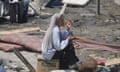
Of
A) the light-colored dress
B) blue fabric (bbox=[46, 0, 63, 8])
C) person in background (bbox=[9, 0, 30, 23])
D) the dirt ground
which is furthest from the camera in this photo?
blue fabric (bbox=[46, 0, 63, 8])

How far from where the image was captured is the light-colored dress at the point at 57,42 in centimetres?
912

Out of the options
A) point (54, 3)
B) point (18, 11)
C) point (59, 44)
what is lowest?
point (54, 3)

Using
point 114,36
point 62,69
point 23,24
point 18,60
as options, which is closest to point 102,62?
point 62,69

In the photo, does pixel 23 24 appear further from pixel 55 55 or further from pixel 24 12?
pixel 55 55

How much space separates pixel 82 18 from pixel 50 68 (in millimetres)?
9766

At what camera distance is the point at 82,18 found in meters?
19.1

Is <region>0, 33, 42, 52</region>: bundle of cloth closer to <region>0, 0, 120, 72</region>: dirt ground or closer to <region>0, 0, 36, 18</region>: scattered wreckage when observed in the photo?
<region>0, 0, 120, 72</region>: dirt ground

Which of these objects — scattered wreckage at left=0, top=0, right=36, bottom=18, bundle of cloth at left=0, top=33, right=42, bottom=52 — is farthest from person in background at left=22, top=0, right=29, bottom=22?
bundle of cloth at left=0, top=33, right=42, bottom=52

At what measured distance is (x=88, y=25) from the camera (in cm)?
1756

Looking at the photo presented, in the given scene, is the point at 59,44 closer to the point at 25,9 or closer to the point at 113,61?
the point at 113,61

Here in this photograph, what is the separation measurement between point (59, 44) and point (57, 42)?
0.19ft

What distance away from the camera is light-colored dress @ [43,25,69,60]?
359 inches

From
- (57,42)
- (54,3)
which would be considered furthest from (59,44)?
(54,3)

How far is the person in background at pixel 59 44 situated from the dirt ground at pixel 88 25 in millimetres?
1876
